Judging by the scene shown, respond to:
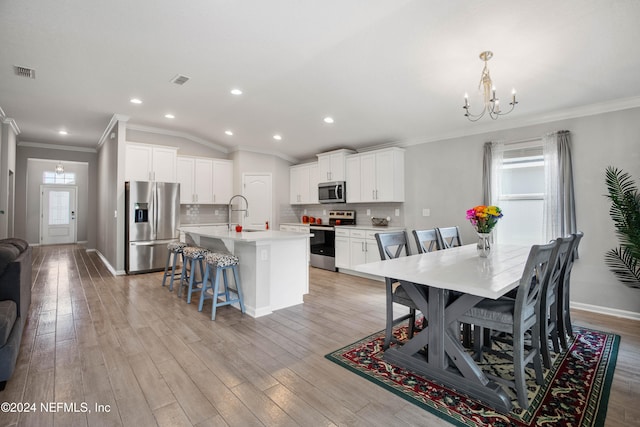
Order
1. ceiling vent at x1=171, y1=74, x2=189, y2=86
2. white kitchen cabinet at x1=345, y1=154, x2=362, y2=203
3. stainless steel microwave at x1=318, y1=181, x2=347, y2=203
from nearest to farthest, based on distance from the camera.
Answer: ceiling vent at x1=171, y1=74, x2=189, y2=86, white kitchen cabinet at x1=345, y1=154, x2=362, y2=203, stainless steel microwave at x1=318, y1=181, x2=347, y2=203

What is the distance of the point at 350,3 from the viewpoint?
2.24m

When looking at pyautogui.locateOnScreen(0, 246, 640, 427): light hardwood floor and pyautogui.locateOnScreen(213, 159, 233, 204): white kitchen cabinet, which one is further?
pyautogui.locateOnScreen(213, 159, 233, 204): white kitchen cabinet

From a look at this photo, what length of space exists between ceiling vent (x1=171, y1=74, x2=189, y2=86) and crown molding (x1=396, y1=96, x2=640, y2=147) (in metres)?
3.65

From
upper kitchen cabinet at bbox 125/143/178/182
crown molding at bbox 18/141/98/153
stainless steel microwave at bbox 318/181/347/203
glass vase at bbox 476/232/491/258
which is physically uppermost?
crown molding at bbox 18/141/98/153

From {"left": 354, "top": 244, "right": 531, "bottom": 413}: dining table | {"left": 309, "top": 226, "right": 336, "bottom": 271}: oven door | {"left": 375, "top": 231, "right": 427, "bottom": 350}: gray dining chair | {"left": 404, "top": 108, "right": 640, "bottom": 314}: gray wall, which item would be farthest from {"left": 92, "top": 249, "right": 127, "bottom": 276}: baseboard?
{"left": 404, "top": 108, "right": 640, "bottom": 314}: gray wall

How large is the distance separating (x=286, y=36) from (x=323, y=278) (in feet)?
12.4

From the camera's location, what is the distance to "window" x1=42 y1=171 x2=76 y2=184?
9.44 m

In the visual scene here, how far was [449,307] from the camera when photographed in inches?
80.0

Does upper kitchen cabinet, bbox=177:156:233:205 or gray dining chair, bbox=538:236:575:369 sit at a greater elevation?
upper kitchen cabinet, bbox=177:156:233:205

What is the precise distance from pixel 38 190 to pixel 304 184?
8587mm

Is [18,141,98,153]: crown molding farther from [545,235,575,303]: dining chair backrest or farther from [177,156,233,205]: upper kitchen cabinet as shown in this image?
[545,235,575,303]: dining chair backrest

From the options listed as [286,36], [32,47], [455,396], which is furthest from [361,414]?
[32,47]

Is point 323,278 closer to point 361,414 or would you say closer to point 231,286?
point 231,286

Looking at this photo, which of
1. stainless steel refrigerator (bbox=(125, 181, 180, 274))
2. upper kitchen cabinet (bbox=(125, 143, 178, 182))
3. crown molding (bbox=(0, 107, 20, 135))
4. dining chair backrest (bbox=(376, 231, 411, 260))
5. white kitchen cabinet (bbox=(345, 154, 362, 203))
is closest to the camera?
dining chair backrest (bbox=(376, 231, 411, 260))
